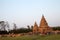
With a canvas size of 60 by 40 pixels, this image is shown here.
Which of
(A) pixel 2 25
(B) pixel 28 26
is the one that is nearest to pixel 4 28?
(A) pixel 2 25

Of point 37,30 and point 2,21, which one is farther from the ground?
point 2,21

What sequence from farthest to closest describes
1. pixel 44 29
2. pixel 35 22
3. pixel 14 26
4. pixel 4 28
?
pixel 14 26, pixel 4 28, pixel 35 22, pixel 44 29

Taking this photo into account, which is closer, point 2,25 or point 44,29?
point 44,29

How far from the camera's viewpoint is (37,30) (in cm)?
3469

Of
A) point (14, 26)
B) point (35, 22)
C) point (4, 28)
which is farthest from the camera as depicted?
point (14, 26)

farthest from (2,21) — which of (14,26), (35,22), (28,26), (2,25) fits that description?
(35,22)

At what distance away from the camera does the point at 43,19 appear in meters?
33.9

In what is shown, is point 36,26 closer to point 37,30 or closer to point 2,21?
point 37,30

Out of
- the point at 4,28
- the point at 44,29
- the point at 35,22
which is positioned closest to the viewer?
the point at 44,29

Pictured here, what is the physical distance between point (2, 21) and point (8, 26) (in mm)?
2451

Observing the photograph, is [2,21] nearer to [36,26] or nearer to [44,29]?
[36,26]

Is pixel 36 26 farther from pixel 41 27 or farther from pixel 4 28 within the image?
pixel 4 28

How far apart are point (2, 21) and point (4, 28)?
236 centimetres

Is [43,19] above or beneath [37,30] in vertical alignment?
above
